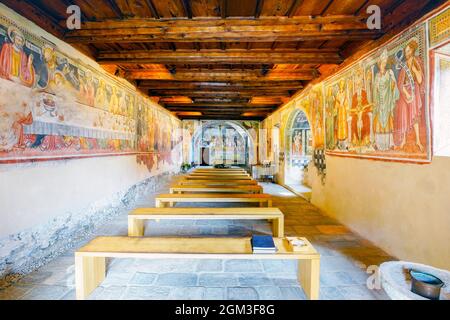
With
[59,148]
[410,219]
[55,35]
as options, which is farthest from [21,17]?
[410,219]

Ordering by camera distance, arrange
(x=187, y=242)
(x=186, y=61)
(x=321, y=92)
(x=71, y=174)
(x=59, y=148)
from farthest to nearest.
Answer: (x=321, y=92) < (x=186, y=61) < (x=71, y=174) < (x=59, y=148) < (x=187, y=242)

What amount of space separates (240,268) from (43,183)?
2792 millimetres

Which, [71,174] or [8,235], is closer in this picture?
[8,235]

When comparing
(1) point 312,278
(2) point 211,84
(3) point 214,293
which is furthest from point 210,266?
(2) point 211,84

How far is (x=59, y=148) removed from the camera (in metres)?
3.47

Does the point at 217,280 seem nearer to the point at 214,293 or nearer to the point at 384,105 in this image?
the point at 214,293

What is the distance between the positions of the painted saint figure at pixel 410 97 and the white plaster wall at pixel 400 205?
0.40 metres

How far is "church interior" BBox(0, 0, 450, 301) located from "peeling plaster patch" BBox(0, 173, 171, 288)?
22 millimetres

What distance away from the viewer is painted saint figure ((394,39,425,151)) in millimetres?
2777

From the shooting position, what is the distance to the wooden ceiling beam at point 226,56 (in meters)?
4.26

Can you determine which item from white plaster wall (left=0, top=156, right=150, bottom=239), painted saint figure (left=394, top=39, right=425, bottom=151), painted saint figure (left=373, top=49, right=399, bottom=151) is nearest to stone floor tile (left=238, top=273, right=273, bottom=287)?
painted saint figure (left=394, top=39, right=425, bottom=151)

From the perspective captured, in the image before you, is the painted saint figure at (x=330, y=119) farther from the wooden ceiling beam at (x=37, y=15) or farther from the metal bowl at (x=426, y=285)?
the wooden ceiling beam at (x=37, y=15)

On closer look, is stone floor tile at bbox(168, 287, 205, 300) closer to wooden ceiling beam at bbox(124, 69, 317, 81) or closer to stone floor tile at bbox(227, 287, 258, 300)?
stone floor tile at bbox(227, 287, 258, 300)

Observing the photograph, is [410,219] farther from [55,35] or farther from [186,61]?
[55,35]
